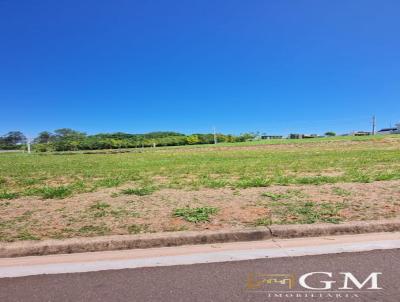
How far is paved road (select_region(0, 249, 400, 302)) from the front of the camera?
2837 mm

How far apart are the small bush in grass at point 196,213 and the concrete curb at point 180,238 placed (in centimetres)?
63

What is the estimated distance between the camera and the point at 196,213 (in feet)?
17.2

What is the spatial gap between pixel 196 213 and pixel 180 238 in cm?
107

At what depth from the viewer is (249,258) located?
3691 millimetres

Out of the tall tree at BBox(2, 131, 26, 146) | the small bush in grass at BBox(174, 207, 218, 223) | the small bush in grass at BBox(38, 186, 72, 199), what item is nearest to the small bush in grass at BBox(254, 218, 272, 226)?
the small bush in grass at BBox(174, 207, 218, 223)

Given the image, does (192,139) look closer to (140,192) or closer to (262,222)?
(140,192)

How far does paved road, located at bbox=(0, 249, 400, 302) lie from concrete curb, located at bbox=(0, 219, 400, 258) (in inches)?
27.0

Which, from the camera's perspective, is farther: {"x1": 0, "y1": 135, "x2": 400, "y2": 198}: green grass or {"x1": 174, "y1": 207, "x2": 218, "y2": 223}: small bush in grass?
{"x1": 0, "y1": 135, "x2": 400, "y2": 198}: green grass

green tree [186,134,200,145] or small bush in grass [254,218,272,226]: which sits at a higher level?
green tree [186,134,200,145]

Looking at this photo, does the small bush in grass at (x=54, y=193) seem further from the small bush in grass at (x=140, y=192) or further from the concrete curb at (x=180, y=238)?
the concrete curb at (x=180, y=238)

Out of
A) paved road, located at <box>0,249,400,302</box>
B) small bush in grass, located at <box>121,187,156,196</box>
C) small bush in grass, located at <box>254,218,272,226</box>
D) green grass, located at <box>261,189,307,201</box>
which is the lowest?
paved road, located at <box>0,249,400,302</box>

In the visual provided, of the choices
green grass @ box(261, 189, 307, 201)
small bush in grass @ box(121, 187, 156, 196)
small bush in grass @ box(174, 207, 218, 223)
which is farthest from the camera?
small bush in grass @ box(121, 187, 156, 196)

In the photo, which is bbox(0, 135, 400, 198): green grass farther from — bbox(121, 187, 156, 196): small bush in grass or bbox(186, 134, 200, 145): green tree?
bbox(186, 134, 200, 145): green tree

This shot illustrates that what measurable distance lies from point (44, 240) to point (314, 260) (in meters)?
3.43
